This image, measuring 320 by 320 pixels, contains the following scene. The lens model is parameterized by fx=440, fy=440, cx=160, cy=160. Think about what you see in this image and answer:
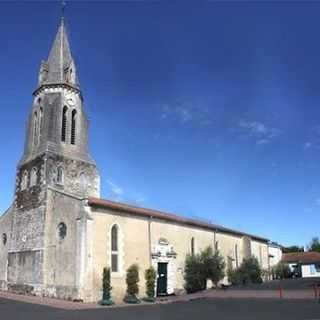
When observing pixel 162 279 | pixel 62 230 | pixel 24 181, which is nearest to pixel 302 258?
pixel 162 279

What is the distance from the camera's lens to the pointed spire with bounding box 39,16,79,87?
121ft

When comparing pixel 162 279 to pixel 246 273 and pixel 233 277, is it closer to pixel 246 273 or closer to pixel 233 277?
pixel 233 277

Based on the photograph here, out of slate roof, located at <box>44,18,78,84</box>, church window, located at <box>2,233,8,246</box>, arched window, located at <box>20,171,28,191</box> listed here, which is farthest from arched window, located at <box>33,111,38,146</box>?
church window, located at <box>2,233,8,246</box>

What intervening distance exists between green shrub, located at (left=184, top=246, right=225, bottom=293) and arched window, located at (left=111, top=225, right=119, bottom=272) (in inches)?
334

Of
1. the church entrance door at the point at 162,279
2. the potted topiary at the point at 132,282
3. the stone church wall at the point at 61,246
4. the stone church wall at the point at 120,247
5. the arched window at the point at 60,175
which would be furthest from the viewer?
the arched window at the point at 60,175

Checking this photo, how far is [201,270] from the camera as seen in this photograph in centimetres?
3619

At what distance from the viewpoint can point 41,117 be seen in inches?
1406

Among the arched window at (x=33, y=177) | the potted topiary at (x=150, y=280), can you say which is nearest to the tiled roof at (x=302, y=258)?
the potted topiary at (x=150, y=280)

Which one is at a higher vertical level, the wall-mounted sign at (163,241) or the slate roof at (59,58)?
the slate roof at (59,58)

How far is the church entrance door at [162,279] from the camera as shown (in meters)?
33.3

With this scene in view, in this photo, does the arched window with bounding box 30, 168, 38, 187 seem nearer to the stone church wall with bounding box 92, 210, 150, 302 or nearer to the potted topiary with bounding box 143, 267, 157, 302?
the stone church wall with bounding box 92, 210, 150, 302

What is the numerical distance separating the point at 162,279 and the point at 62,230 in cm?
900

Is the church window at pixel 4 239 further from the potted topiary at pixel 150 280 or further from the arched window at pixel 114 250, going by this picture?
the potted topiary at pixel 150 280

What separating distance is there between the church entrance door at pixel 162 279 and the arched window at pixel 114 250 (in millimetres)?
4947
